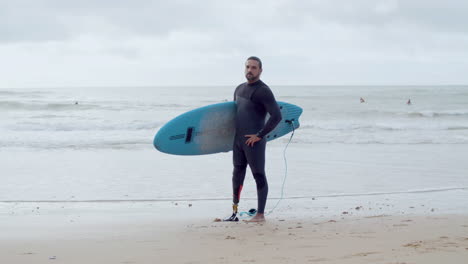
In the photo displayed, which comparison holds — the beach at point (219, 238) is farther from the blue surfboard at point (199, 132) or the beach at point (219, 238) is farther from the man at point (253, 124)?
the blue surfboard at point (199, 132)

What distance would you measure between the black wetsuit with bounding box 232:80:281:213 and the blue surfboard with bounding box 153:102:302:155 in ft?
1.48

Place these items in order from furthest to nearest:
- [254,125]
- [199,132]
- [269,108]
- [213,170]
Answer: [213,170], [199,132], [254,125], [269,108]

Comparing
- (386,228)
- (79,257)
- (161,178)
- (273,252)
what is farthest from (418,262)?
(161,178)

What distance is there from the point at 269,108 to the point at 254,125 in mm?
228

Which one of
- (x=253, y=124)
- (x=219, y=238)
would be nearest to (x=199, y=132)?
(x=253, y=124)

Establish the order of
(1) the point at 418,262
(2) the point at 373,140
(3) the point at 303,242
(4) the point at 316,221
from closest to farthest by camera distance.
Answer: (1) the point at 418,262
(3) the point at 303,242
(4) the point at 316,221
(2) the point at 373,140

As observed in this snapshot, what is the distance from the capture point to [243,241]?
4070 millimetres

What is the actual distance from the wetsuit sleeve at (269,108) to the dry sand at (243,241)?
81 centimetres

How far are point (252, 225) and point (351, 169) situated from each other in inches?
161

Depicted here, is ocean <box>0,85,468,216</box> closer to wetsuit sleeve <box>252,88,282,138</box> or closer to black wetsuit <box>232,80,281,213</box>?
black wetsuit <box>232,80,281,213</box>

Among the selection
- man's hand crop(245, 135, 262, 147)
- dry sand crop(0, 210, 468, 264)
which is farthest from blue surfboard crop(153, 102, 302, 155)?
dry sand crop(0, 210, 468, 264)

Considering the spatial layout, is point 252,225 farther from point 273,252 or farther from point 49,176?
point 49,176

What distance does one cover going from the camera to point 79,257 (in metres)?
3.60

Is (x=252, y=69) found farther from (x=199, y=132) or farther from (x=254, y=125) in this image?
(x=199, y=132)
